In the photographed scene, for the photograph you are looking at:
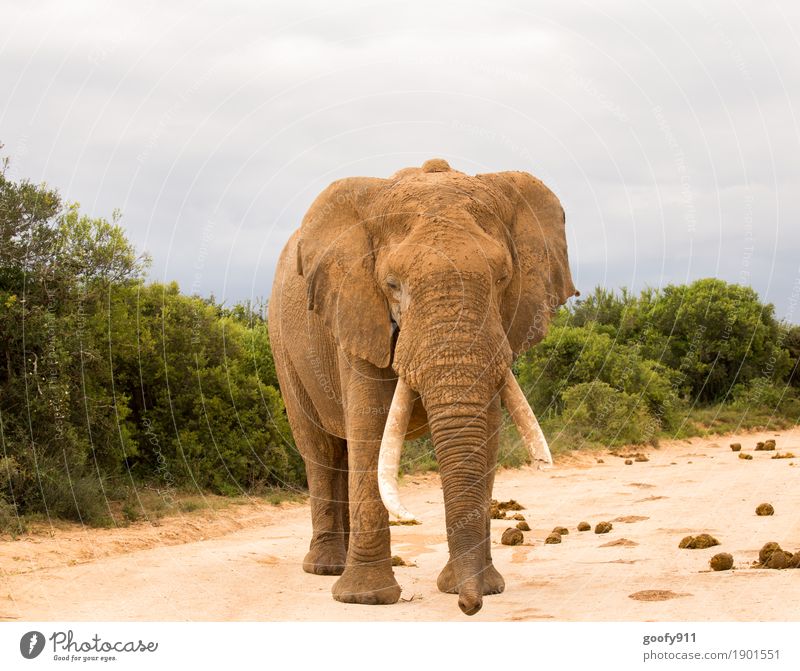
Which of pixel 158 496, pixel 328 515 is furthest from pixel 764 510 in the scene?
pixel 158 496

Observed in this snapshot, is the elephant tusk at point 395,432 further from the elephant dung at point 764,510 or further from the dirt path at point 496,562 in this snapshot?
the elephant dung at point 764,510

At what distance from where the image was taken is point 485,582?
9.88 m

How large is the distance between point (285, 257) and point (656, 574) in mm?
5498

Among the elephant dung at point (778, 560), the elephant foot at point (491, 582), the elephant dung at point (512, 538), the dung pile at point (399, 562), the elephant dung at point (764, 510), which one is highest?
the elephant dung at point (778, 560)

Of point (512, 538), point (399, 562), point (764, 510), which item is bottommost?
point (399, 562)

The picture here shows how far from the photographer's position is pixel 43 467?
15.2 metres

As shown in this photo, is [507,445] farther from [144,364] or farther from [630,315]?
[630,315]

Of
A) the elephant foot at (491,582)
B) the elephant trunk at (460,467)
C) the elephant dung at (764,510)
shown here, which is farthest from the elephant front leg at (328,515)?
the elephant dung at (764,510)

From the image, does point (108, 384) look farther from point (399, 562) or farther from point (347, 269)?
point (347, 269)

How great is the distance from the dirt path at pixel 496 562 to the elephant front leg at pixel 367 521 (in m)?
0.21

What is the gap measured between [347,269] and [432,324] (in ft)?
4.43

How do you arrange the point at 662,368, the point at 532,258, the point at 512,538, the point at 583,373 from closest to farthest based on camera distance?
the point at 532,258 → the point at 512,538 → the point at 583,373 → the point at 662,368

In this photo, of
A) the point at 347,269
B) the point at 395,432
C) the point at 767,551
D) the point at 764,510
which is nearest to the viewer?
the point at 395,432
